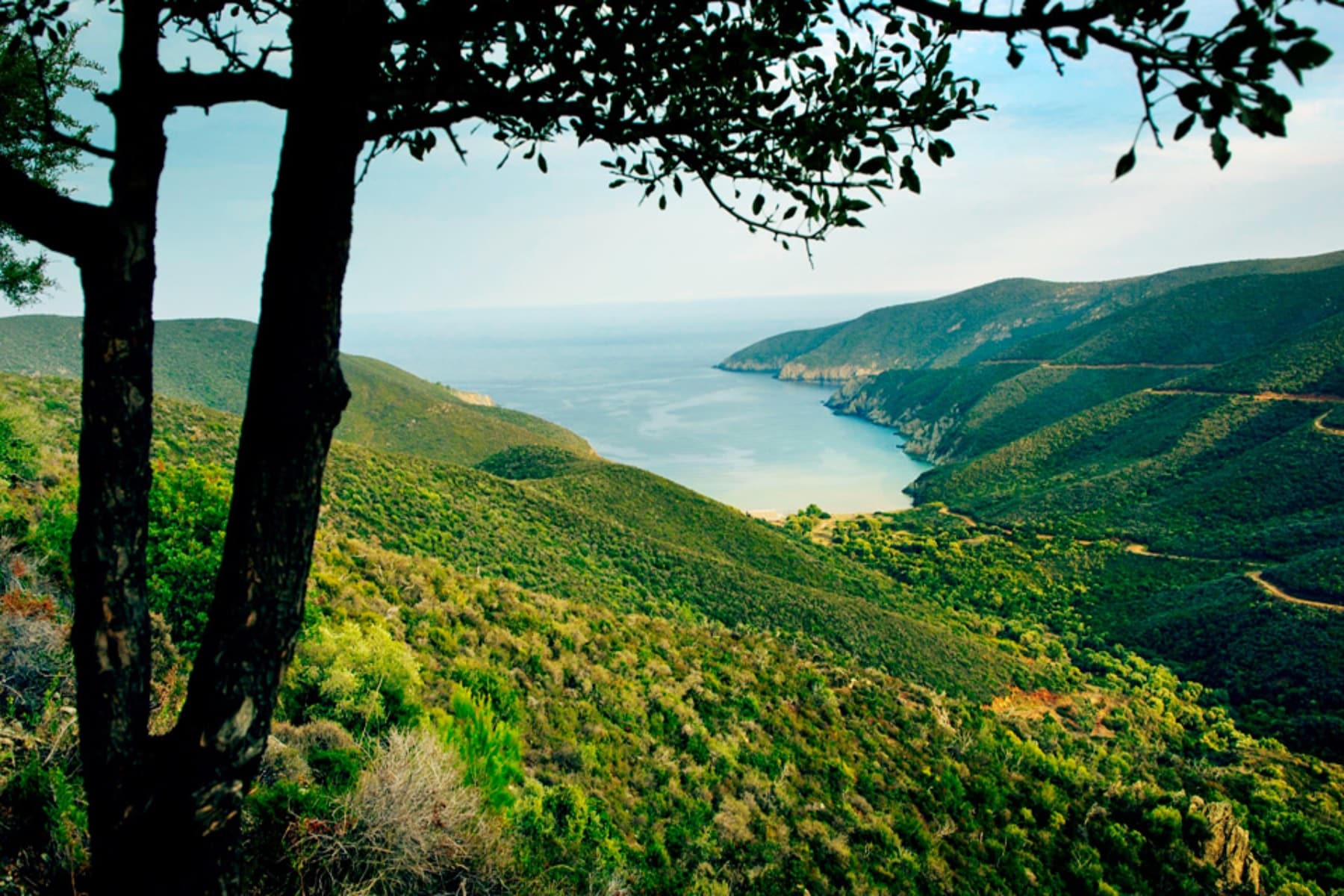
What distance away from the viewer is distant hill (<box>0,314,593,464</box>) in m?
47.2

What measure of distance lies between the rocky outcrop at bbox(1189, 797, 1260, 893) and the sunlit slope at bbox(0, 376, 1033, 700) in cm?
1109

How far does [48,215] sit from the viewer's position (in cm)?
152

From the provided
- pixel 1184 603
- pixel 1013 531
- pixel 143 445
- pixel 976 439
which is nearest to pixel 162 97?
pixel 143 445

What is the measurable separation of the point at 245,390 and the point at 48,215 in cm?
5781

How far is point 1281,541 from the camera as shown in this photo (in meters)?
31.2

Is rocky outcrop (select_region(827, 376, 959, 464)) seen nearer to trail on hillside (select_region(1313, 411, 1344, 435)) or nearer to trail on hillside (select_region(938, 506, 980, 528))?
trail on hillside (select_region(938, 506, 980, 528))

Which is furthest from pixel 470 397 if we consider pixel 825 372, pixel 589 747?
pixel 589 747

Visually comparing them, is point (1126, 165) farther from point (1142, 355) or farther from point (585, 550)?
point (1142, 355)

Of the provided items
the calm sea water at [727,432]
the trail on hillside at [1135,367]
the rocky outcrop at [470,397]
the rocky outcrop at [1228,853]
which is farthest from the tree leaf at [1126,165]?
the rocky outcrop at [470,397]

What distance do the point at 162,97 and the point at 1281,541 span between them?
139 feet

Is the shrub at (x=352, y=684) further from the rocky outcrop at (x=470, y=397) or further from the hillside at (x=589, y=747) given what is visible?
the rocky outcrop at (x=470, y=397)

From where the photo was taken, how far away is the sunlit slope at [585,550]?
17719 mm

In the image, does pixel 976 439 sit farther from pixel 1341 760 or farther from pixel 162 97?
pixel 162 97

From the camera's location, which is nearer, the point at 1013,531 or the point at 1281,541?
the point at 1281,541
